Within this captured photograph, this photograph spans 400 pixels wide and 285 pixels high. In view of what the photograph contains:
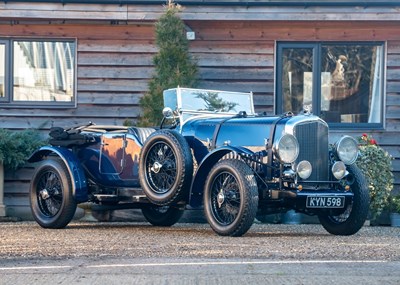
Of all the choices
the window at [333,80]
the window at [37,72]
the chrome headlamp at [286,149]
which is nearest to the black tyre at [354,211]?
the chrome headlamp at [286,149]

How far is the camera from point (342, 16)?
14.4 metres

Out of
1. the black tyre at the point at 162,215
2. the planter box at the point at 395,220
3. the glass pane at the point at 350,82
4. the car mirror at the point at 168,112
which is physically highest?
the glass pane at the point at 350,82

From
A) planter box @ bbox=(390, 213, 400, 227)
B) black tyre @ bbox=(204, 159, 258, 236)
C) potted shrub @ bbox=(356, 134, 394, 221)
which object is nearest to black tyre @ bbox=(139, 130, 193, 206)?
black tyre @ bbox=(204, 159, 258, 236)

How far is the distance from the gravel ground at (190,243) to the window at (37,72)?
3101 millimetres

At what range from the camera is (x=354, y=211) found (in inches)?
436

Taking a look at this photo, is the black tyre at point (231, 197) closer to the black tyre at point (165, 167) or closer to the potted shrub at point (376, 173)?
the black tyre at point (165, 167)

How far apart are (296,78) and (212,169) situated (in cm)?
503

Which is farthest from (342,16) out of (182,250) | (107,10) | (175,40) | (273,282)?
(273,282)

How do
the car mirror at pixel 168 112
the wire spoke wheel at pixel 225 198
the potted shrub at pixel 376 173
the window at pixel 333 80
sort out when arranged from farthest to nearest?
the window at pixel 333 80
the potted shrub at pixel 376 173
the car mirror at pixel 168 112
the wire spoke wheel at pixel 225 198

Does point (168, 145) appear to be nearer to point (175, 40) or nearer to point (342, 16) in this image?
A: point (175, 40)

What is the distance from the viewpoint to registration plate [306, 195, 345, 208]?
10539mm

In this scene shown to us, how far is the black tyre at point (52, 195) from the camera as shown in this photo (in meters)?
12.0

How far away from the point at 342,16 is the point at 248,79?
177 cm

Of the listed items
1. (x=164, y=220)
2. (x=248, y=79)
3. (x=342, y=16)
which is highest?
(x=342, y=16)
